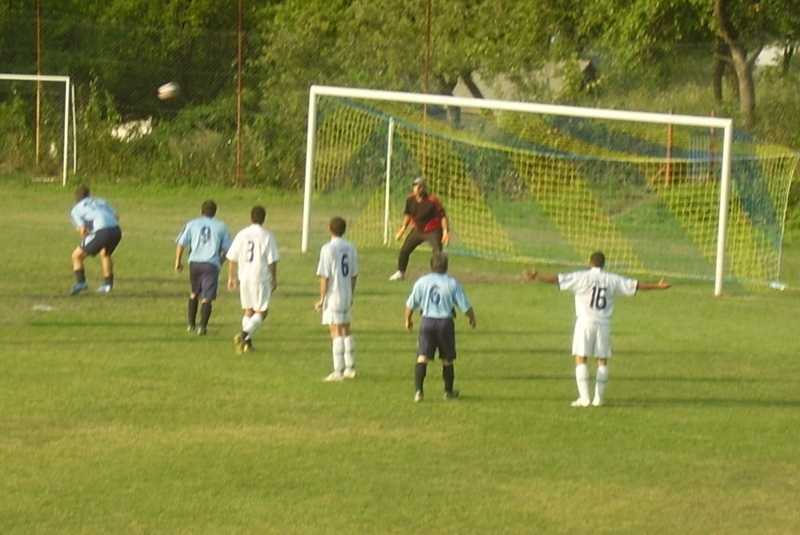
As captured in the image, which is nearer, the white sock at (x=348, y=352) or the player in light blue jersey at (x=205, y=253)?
the white sock at (x=348, y=352)

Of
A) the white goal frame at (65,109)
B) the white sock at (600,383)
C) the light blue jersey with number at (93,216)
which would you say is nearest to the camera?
the white sock at (600,383)

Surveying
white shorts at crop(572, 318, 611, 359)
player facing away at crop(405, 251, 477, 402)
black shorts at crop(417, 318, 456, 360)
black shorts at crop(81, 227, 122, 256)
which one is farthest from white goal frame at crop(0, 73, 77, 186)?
white shorts at crop(572, 318, 611, 359)

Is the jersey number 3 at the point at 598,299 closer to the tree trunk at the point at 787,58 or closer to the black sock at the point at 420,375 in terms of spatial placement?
the black sock at the point at 420,375

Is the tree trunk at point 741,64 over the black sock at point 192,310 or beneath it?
over

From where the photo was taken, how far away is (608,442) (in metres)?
13.4

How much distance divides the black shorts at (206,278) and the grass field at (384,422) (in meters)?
0.60

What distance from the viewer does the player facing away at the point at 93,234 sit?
2148 cm

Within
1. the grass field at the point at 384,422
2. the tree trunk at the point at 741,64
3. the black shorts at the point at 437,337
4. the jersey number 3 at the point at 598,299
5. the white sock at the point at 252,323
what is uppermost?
the tree trunk at the point at 741,64

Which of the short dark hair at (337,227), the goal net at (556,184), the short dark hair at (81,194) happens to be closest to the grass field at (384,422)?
the short dark hair at (81,194)

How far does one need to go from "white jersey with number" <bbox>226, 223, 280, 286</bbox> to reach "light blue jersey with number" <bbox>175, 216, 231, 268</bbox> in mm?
1133

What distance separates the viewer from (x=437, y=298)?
14438 millimetres

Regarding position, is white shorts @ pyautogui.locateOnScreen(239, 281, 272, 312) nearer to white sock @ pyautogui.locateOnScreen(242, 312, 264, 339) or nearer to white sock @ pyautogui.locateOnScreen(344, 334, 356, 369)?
white sock @ pyautogui.locateOnScreen(242, 312, 264, 339)

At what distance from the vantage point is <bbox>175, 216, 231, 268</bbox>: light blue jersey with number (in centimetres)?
1816

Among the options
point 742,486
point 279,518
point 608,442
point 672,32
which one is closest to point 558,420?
point 608,442
